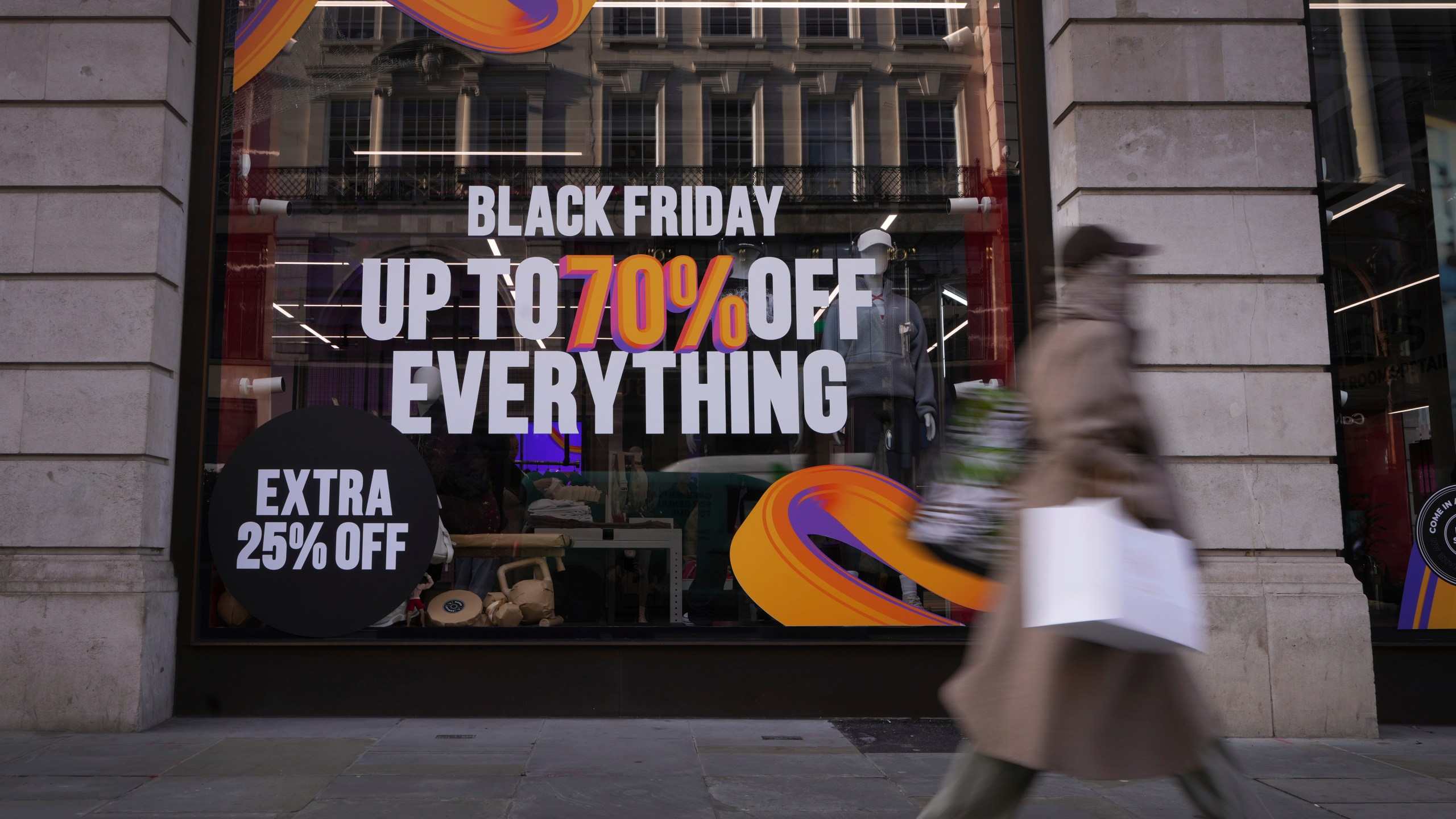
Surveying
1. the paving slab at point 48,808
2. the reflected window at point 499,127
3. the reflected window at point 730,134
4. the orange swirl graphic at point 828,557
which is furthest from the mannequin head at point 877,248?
the paving slab at point 48,808

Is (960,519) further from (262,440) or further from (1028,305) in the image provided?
(262,440)

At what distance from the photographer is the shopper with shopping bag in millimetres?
3002

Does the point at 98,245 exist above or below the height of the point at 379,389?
above

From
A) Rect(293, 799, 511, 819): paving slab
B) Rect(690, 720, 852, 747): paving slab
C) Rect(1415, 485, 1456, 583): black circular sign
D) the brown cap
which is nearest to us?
the brown cap

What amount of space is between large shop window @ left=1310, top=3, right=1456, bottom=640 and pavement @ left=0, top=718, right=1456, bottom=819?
114cm

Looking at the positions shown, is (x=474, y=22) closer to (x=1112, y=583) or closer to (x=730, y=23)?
(x=730, y=23)

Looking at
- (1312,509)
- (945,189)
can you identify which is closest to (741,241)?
(945,189)

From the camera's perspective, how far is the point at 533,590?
6969mm

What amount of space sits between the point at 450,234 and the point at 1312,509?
5817 millimetres

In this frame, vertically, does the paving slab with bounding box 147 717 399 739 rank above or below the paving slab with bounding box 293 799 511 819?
below

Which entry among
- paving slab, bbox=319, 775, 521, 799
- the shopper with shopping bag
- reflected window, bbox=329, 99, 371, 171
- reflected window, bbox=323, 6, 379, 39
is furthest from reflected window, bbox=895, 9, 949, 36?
paving slab, bbox=319, 775, 521, 799

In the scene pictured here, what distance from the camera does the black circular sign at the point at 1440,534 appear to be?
6.85 m

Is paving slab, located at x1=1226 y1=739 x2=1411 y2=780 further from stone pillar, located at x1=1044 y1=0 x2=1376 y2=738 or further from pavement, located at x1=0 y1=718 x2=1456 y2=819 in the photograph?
stone pillar, located at x1=1044 y1=0 x2=1376 y2=738

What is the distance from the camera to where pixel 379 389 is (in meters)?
7.06
